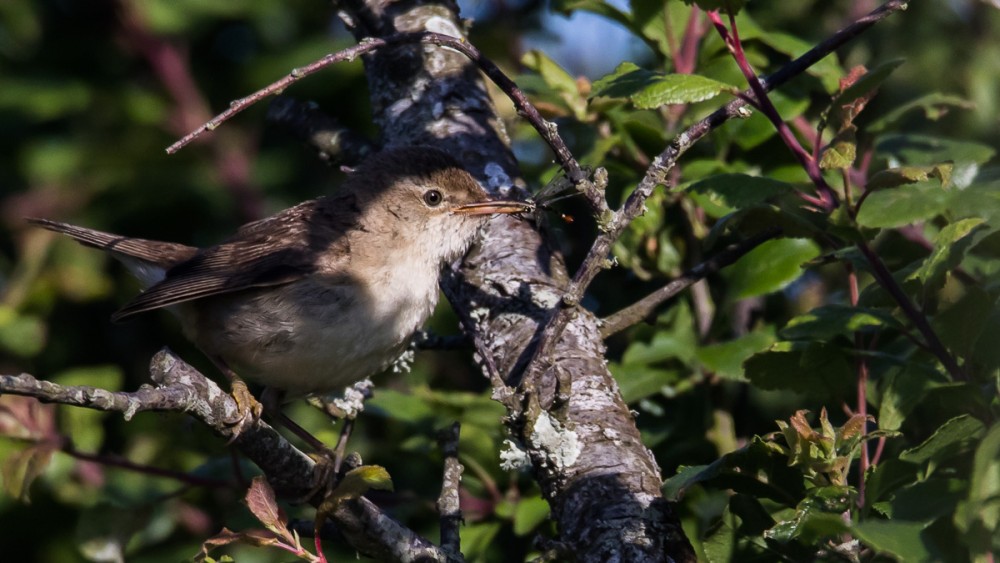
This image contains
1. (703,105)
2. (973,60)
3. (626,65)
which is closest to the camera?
(626,65)

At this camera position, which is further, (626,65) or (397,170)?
(397,170)

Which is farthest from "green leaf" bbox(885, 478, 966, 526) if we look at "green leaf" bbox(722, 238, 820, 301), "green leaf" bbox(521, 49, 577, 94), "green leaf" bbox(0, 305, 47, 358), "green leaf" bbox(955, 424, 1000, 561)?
"green leaf" bbox(0, 305, 47, 358)

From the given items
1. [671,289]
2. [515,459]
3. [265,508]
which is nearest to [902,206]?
[671,289]

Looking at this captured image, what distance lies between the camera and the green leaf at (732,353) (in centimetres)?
327

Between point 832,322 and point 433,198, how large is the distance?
1755mm

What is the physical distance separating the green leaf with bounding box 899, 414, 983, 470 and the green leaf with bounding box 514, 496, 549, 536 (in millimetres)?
1419

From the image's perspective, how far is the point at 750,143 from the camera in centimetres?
357

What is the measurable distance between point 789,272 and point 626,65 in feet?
2.75

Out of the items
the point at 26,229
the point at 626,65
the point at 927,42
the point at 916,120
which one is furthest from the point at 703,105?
the point at 26,229

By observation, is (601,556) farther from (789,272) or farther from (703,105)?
(703,105)

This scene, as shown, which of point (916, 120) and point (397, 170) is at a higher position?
point (916, 120)

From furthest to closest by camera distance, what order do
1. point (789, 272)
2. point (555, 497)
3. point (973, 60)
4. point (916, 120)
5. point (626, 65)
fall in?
1. point (973, 60)
2. point (916, 120)
3. point (789, 272)
4. point (626, 65)
5. point (555, 497)

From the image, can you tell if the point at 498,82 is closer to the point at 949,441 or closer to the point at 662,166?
the point at 662,166

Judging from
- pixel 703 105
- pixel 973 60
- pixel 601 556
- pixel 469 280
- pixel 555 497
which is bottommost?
pixel 601 556
